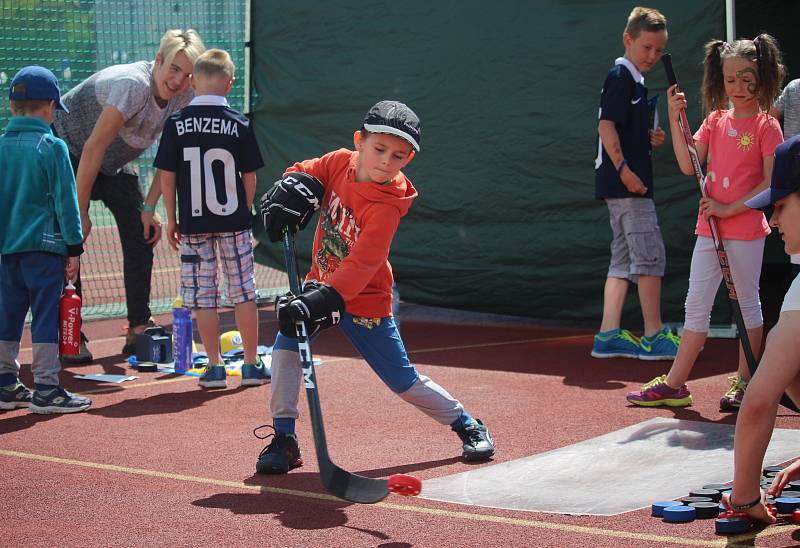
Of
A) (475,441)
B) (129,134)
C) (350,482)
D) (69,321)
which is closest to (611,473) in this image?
(475,441)

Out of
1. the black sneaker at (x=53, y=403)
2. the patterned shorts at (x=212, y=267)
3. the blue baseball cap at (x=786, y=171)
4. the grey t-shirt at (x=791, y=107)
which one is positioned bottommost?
the black sneaker at (x=53, y=403)

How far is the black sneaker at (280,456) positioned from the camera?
462 cm

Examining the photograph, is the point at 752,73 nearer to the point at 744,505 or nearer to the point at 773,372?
the point at 773,372

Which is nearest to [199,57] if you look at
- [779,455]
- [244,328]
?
[244,328]

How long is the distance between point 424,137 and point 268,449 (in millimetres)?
5080

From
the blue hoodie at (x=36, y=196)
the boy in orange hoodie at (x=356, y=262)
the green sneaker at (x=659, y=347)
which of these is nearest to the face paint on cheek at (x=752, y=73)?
the boy in orange hoodie at (x=356, y=262)

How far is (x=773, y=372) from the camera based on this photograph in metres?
3.45

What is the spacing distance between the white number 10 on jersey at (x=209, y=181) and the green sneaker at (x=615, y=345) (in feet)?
8.41

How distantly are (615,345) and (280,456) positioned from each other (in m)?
3.43

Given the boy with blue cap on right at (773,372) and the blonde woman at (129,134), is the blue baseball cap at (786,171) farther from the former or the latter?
the blonde woman at (129,134)

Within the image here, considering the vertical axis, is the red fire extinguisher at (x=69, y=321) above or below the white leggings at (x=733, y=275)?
below

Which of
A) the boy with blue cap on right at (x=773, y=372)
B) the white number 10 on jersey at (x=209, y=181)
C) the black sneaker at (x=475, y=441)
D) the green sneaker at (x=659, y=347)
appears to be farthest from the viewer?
the green sneaker at (x=659, y=347)

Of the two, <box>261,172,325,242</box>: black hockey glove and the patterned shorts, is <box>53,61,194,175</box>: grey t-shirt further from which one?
<box>261,172,325,242</box>: black hockey glove

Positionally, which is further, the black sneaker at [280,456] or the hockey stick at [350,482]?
the black sneaker at [280,456]
